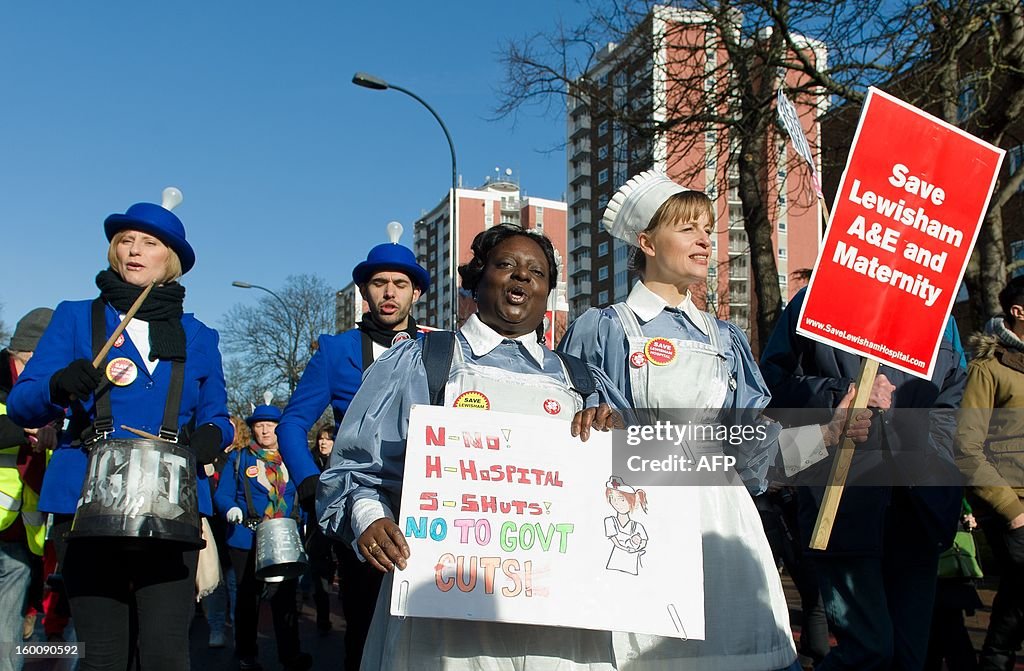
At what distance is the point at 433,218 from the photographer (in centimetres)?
12988

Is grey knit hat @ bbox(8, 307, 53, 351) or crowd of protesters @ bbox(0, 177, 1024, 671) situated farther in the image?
grey knit hat @ bbox(8, 307, 53, 351)

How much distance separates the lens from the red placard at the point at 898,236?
3.15 meters

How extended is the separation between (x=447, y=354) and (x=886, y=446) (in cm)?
213

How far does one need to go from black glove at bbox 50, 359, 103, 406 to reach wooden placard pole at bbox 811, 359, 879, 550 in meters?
2.32

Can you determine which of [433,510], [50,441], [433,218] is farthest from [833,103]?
[433,218]

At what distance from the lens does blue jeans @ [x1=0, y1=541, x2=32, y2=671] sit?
5242 millimetres

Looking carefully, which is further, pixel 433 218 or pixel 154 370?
pixel 433 218

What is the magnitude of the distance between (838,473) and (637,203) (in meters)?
1.29

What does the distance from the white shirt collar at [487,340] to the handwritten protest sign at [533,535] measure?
15.2 inches

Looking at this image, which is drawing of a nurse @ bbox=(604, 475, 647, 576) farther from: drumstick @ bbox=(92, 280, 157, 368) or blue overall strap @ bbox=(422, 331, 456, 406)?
drumstick @ bbox=(92, 280, 157, 368)

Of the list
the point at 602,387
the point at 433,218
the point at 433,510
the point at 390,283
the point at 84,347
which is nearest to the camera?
the point at 433,510

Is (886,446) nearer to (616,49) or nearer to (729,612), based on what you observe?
(729,612)

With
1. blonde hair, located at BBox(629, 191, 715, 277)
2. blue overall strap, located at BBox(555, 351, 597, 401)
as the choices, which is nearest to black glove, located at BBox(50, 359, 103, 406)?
blue overall strap, located at BBox(555, 351, 597, 401)

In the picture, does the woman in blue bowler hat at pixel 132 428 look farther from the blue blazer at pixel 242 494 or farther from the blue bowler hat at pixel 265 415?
the blue bowler hat at pixel 265 415
